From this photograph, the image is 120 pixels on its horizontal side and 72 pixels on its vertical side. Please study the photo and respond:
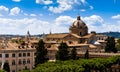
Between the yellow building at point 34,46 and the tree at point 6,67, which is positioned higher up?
the yellow building at point 34,46

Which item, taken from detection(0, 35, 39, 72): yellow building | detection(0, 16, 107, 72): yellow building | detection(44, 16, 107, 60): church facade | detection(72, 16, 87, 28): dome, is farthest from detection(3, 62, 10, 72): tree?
detection(72, 16, 87, 28): dome

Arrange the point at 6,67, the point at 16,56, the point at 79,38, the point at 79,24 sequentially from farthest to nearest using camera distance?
the point at 79,24, the point at 79,38, the point at 16,56, the point at 6,67

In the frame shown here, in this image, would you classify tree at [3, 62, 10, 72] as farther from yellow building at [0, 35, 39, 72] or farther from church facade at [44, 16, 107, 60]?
church facade at [44, 16, 107, 60]

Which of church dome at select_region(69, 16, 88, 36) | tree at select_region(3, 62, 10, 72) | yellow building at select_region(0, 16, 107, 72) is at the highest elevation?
church dome at select_region(69, 16, 88, 36)

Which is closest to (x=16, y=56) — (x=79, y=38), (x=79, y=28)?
(x=79, y=38)

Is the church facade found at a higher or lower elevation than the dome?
lower

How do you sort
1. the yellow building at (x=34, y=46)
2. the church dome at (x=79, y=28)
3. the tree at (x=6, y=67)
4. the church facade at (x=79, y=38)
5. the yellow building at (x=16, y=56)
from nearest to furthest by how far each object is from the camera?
the tree at (x=6, y=67), the yellow building at (x=16, y=56), the yellow building at (x=34, y=46), the church facade at (x=79, y=38), the church dome at (x=79, y=28)

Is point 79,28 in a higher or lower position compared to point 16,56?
higher

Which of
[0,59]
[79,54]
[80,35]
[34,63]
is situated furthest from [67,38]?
[0,59]

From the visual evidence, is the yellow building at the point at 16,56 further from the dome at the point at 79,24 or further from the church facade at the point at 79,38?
the dome at the point at 79,24

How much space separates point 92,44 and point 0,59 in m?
63.9

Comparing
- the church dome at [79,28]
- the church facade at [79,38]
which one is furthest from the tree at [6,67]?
the church dome at [79,28]

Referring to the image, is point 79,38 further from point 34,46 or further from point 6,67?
point 6,67

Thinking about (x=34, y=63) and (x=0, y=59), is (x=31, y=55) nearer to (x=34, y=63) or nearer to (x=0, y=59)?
(x=34, y=63)
